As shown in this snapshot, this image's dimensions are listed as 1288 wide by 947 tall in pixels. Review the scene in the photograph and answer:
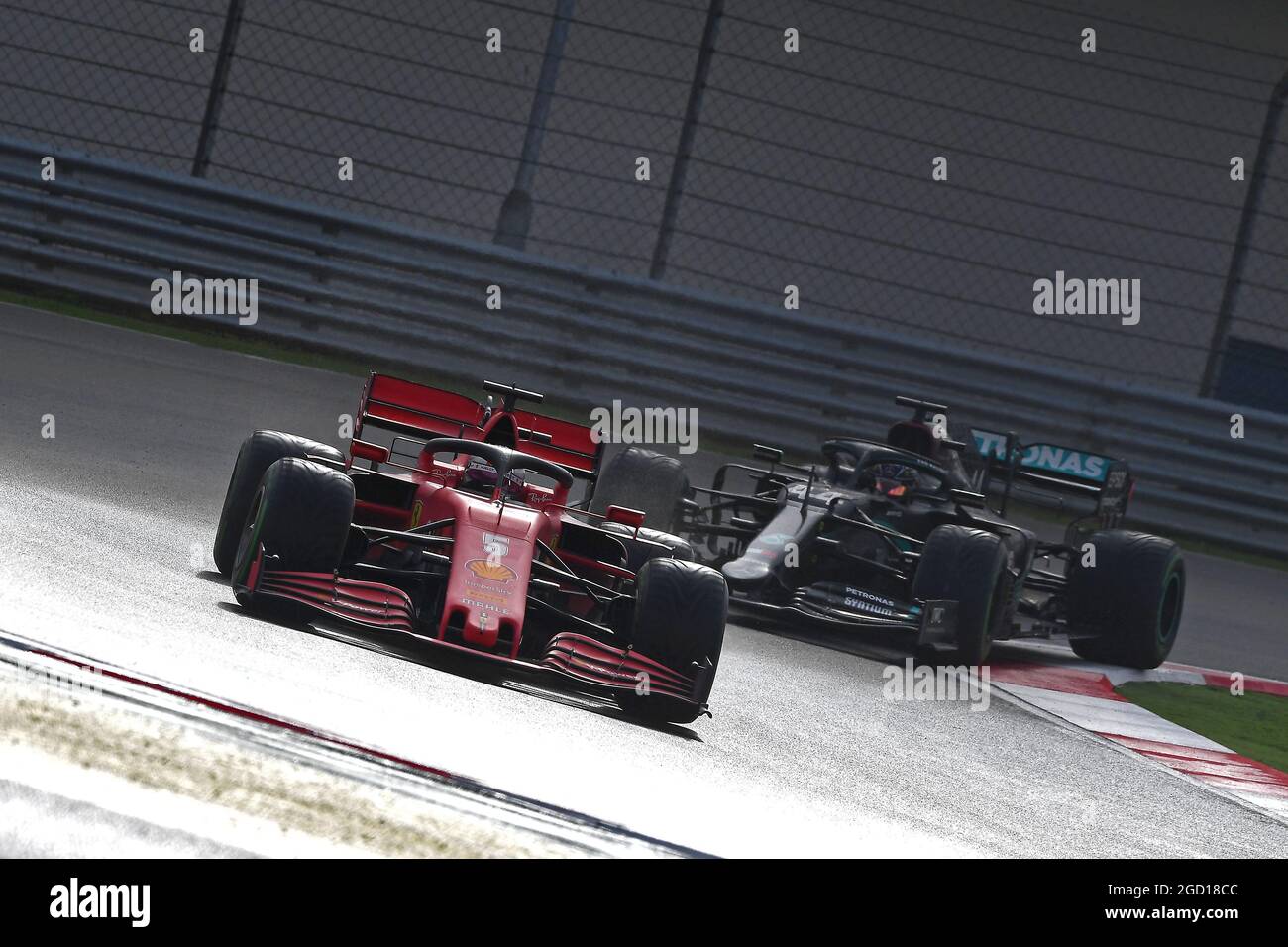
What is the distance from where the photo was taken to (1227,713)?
7.58 m

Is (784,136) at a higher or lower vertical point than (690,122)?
higher

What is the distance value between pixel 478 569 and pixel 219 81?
24.6ft

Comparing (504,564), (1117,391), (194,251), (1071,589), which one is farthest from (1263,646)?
(194,251)

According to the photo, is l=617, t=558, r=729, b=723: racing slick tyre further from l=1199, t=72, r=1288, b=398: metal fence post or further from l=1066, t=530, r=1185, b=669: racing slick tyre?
l=1199, t=72, r=1288, b=398: metal fence post

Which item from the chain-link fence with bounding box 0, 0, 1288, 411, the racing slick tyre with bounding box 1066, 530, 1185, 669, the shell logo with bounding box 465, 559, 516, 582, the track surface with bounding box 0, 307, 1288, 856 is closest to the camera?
the track surface with bounding box 0, 307, 1288, 856

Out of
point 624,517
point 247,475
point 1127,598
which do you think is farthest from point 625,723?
point 1127,598

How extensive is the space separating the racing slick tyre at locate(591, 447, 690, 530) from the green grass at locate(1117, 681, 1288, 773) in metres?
2.41

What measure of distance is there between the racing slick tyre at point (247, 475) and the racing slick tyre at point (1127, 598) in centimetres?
430
